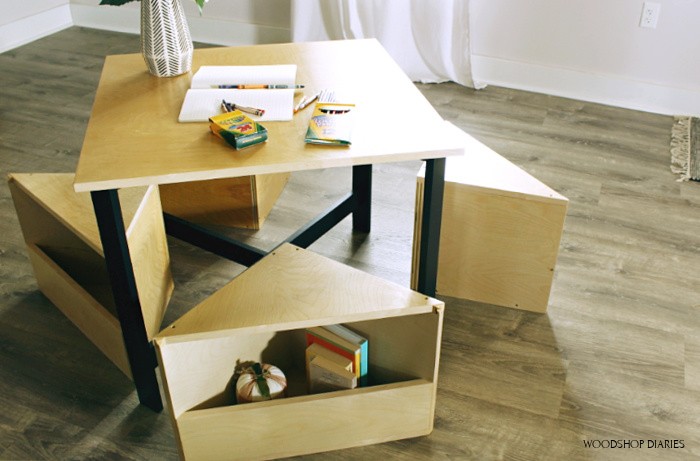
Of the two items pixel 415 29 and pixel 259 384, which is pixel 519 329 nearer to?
pixel 259 384

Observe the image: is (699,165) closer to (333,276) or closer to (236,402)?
(333,276)

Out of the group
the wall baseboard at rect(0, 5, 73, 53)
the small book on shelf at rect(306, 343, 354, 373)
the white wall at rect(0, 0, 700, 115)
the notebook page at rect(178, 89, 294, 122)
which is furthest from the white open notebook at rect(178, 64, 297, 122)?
the wall baseboard at rect(0, 5, 73, 53)

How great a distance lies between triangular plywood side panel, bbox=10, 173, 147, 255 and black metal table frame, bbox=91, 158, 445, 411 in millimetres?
208

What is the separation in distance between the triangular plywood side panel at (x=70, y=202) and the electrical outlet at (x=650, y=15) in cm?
241

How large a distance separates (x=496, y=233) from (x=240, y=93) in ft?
2.58

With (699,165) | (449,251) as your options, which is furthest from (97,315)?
(699,165)

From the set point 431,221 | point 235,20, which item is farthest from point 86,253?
point 235,20

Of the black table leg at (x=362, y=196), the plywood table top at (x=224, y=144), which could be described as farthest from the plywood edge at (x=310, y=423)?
the black table leg at (x=362, y=196)

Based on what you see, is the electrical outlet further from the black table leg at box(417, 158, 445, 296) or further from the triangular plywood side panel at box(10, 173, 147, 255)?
the triangular plywood side panel at box(10, 173, 147, 255)

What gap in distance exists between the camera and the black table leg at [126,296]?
4.89ft

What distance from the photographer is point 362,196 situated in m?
2.38

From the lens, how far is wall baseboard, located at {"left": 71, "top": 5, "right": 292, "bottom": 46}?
4.04 metres

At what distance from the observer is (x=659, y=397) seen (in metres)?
1.80

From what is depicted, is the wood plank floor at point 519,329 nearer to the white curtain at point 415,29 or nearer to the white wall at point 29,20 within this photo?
the white curtain at point 415,29
